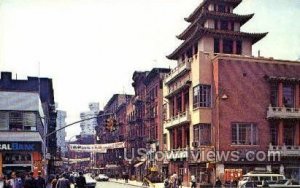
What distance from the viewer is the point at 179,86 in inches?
2317

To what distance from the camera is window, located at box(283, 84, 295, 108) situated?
51.8m

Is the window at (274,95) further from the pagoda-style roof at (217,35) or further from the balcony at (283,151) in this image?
the pagoda-style roof at (217,35)

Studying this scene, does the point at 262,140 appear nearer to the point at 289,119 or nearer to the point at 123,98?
the point at 289,119

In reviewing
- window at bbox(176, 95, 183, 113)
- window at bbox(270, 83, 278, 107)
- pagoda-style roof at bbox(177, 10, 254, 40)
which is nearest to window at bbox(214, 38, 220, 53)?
pagoda-style roof at bbox(177, 10, 254, 40)

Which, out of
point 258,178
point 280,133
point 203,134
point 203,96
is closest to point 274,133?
point 280,133

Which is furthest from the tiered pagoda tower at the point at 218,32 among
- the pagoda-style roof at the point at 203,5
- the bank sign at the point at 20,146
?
the bank sign at the point at 20,146

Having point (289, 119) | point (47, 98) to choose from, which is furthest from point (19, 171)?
point (47, 98)

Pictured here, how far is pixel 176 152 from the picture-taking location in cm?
5675

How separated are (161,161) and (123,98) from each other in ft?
159

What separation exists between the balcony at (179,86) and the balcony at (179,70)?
0.91m

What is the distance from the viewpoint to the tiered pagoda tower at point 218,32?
5656 cm

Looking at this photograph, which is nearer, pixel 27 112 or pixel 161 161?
pixel 27 112

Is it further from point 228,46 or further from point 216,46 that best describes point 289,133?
point 216,46

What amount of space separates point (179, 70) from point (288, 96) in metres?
13.4
